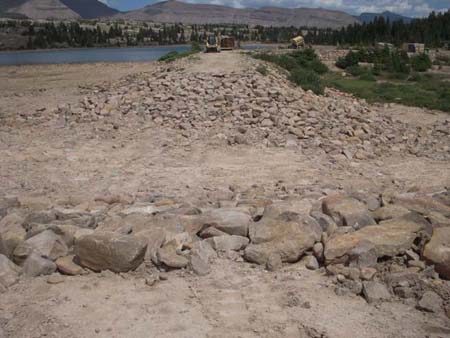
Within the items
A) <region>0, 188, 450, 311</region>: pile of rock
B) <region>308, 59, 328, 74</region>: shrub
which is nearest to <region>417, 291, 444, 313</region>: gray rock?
<region>0, 188, 450, 311</region>: pile of rock

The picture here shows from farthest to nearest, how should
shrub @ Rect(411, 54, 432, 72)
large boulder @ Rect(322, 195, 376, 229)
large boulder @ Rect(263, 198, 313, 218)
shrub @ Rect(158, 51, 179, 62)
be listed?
shrub @ Rect(411, 54, 432, 72), shrub @ Rect(158, 51, 179, 62), large boulder @ Rect(263, 198, 313, 218), large boulder @ Rect(322, 195, 376, 229)

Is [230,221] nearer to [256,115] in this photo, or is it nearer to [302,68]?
[256,115]

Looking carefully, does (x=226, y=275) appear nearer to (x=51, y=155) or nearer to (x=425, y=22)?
(x=51, y=155)

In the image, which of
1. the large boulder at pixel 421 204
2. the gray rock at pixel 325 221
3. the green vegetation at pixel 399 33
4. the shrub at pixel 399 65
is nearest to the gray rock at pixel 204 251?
the gray rock at pixel 325 221

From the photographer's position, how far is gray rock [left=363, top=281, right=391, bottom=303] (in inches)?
175

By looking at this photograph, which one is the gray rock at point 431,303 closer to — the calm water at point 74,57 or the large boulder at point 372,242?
the large boulder at point 372,242

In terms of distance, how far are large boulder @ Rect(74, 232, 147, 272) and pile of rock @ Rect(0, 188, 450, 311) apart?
1cm

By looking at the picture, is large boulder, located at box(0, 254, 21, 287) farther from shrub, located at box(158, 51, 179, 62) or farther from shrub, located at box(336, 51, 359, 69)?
shrub, located at box(336, 51, 359, 69)

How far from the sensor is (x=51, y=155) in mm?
10391

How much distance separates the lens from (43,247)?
5277mm

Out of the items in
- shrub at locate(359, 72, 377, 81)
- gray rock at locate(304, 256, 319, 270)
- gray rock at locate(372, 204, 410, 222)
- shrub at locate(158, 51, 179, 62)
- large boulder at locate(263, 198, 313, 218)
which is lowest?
gray rock at locate(304, 256, 319, 270)

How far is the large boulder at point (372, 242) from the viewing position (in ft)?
16.6

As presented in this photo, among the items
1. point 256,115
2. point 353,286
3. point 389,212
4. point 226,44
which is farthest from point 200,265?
point 226,44

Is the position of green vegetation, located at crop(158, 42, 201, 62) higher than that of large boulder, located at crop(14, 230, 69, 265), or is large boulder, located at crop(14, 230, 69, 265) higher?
green vegetation, located at crop(158, 42, 201, 62)
